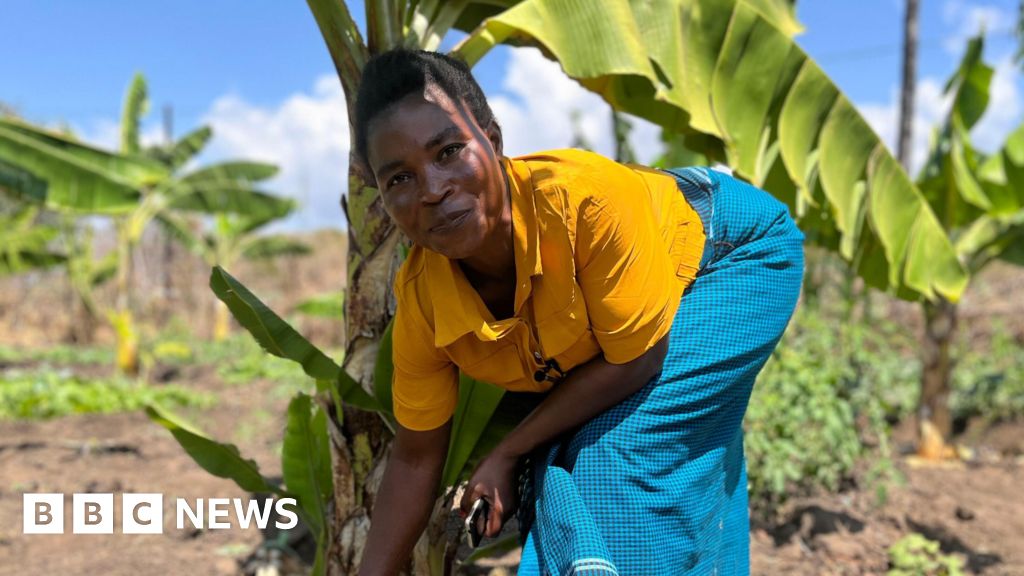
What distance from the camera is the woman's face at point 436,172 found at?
4.82 ft

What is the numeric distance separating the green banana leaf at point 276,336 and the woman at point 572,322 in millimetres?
265

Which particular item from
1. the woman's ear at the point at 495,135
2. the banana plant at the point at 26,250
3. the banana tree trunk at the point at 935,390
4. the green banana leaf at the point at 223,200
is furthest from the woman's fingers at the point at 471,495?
the banana plant at the point at 26,250

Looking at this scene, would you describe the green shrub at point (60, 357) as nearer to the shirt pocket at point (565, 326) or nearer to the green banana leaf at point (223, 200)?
the green banana leaf at point (223, 200)

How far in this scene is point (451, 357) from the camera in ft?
5.57

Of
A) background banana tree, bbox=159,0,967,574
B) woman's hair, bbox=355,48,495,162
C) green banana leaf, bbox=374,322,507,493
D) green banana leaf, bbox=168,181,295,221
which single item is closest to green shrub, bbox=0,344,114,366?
green banana leaf, bbox=168,181,295,221

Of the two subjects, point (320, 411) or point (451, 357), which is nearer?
point (451, 357)

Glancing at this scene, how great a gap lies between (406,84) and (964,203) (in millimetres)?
5379

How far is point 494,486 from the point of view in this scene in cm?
172

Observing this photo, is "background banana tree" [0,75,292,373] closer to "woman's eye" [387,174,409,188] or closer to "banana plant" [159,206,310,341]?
"banana plant" [159,206,310,341]

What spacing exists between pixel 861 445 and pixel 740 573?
8.18ft

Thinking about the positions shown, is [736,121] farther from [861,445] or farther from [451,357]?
[861,445]

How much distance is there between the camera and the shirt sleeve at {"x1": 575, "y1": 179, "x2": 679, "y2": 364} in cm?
150

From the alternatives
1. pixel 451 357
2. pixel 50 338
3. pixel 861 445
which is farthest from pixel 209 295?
pixel 451 357

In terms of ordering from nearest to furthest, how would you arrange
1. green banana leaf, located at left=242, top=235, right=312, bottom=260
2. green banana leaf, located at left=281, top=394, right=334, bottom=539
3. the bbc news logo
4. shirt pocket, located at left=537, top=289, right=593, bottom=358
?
1. shirt pocket, located at left=537, top=289, right=593, bottom=358
2. green banana leaf, located at left=281, top=394, right=334, bottom=539
3. the bbc news logo
4. green banana leaf, located at left=242, top=235, right=312, bottom=260
